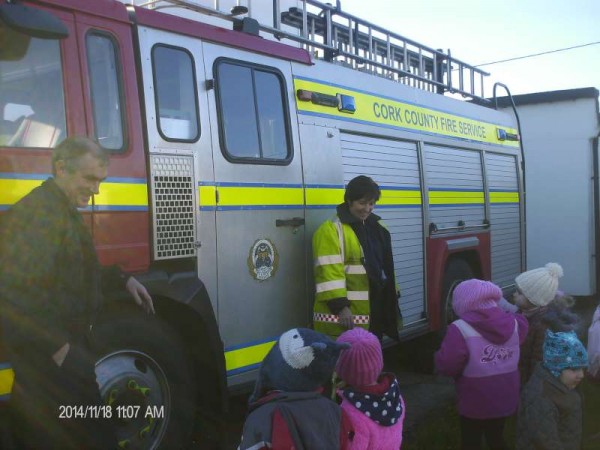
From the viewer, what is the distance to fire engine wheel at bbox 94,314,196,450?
3373mm

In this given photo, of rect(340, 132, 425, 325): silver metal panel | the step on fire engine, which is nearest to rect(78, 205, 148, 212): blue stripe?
the step on fire engine

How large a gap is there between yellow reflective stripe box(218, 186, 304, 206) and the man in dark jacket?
1233mm

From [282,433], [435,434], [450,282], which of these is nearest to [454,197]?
[450,282]

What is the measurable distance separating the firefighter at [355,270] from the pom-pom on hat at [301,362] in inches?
76.1

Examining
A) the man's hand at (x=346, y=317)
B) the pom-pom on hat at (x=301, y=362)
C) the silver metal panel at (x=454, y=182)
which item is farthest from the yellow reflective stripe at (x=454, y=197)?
the pom-pom on hat at (x=301, y=362)

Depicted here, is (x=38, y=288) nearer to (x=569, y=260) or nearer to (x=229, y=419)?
(x=229, y=419)


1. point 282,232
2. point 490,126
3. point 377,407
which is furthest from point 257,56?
point 490,126

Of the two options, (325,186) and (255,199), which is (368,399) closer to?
(255,199)

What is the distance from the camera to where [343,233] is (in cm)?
448

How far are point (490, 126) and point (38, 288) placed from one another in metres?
6.61

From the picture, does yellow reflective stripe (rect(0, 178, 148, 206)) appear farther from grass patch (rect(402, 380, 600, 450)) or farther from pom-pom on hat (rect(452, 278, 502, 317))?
grass patch (rect(402, 380, 600, 450))

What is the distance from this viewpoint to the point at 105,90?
354cm

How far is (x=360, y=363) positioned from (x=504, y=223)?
587 centimetres

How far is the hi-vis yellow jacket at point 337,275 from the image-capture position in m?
4.32
